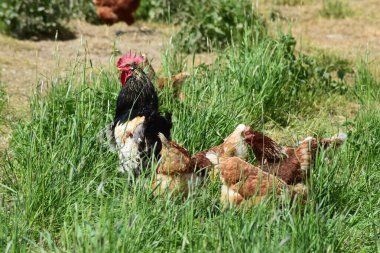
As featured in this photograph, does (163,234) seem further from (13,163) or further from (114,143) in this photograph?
(13,163)

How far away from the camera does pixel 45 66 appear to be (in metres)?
8.20

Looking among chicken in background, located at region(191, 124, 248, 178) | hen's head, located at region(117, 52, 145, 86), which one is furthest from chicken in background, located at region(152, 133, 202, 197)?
hen's head, located at region(117, 52, 145, 86)

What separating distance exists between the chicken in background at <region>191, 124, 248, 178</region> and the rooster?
11.1 inches

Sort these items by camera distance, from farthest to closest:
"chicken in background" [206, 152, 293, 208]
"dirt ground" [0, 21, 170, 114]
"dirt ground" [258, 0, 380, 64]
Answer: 1. "dirt ground" [258, 0, 380, 64]
2. "dirt ground" [0, 21, 170, 114]
3. "chicken in background" [206, 152, 293, 208]

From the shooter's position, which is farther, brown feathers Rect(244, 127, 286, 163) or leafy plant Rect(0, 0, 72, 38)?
leafy plant Rect(0, 0, 72, 38)

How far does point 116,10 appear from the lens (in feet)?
33.4

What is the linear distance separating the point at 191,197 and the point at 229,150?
92cm

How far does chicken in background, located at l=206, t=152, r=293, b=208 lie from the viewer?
429 centimetres

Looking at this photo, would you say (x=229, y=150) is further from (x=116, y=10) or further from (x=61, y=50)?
(x=116, y=10)

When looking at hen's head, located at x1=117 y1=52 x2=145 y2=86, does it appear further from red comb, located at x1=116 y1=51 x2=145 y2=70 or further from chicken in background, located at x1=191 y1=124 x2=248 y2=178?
chicken in background, located at x1=191 y1=124 x2=248 y2=178

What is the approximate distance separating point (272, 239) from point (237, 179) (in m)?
0.70

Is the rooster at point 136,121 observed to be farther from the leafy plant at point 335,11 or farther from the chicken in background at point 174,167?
the leafy plant at point 335,11

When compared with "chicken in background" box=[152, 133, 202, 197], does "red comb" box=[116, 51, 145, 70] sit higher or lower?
higher

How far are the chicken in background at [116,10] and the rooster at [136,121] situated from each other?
4.96 m
